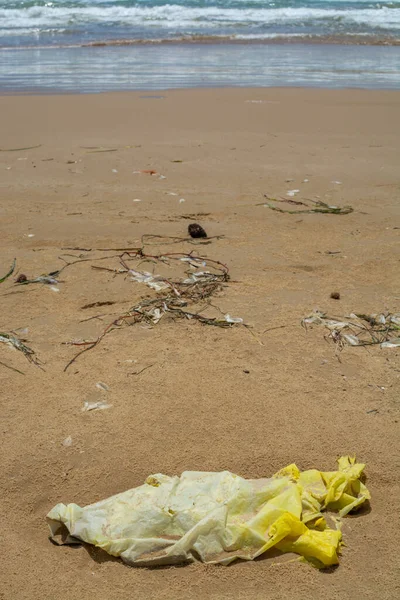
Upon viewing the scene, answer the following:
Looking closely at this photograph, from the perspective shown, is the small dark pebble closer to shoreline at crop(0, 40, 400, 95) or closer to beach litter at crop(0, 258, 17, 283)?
beach litter at crop(0, 258, 17, 283)

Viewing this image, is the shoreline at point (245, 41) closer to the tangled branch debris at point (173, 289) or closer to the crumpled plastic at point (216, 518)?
the tangled branch debris at point (173, 289)

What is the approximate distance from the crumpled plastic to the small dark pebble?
2401 millimetres

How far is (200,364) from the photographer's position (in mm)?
3260

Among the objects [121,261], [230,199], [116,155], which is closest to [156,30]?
[116,155]

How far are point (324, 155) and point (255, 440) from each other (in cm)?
449

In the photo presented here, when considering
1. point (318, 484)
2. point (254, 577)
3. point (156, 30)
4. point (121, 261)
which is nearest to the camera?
point (254, 577)

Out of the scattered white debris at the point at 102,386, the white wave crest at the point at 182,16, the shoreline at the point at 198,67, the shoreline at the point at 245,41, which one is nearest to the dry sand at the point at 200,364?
the scattered white debris at the point at 102,386

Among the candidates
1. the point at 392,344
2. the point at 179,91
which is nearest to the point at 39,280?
the point at 392,344

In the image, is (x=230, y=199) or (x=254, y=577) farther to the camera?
(x=230, y=199)

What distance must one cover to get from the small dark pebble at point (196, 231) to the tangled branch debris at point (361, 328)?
1.25 m

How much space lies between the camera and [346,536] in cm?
234

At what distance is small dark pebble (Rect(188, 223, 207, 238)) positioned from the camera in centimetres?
470

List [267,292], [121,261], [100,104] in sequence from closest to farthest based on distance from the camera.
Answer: [267,292] < [121,261] < [100,104]

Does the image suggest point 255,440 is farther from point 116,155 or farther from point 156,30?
point 156,30
